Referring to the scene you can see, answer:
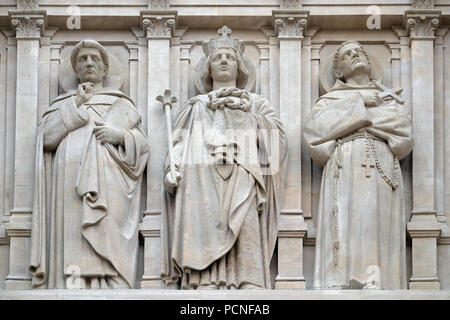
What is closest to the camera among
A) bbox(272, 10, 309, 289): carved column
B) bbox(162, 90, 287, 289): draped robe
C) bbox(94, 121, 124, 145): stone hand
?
bbox(162, 90, 287, 289): draped robe

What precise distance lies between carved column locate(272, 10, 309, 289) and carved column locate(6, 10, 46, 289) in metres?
3.53

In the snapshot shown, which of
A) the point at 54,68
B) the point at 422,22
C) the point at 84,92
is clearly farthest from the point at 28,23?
the point at 422,22

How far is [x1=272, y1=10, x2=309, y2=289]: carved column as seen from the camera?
28.3 m

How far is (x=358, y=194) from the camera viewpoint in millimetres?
28250

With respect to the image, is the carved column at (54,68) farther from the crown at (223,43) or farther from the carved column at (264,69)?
the carved column at (264,69)

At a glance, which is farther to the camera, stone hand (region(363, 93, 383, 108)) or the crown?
the crown

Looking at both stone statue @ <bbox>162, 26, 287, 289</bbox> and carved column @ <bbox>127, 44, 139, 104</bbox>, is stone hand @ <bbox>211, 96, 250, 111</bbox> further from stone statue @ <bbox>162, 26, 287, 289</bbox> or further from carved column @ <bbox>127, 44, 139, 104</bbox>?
carved column @ <bbox>127, 44, 139, 104</bbox>

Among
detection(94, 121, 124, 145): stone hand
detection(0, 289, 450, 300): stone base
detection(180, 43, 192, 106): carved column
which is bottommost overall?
detection(0, 289, 450, 300): stone base

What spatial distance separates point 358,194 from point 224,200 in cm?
187

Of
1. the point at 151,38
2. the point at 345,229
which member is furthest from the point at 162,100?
the point at 345,229

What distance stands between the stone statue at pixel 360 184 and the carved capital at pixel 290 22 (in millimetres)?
1003

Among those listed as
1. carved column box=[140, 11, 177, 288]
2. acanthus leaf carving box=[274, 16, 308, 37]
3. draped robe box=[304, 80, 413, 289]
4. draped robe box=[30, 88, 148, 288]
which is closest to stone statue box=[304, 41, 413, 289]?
draped robe box=[304, 80, 413, 289]
